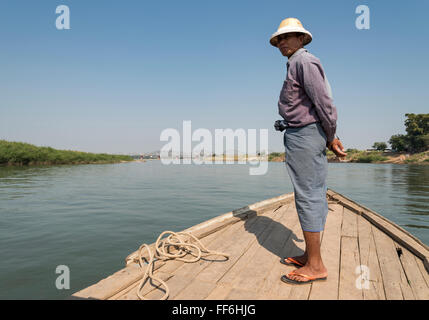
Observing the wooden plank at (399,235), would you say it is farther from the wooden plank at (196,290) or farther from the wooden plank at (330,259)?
the wooden plank at (196,290)

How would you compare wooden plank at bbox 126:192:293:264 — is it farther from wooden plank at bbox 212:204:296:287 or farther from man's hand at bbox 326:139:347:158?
man's hand at bbox 326:139:347:158

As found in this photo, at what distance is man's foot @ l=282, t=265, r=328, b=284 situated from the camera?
1954 mm

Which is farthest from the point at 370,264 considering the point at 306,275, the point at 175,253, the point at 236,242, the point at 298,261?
the point at 175,253

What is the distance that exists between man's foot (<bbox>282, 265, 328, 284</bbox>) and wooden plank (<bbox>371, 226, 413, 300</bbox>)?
1.46 feet

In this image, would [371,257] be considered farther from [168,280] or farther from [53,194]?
[53,194]

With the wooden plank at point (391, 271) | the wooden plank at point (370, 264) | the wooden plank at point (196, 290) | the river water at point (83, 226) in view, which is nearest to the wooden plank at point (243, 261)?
the wooden plank at point (196, 290)

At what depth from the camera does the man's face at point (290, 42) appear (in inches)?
86.1

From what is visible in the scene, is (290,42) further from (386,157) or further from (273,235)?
(386,157)

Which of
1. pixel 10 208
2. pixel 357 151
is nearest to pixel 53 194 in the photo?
pixel 10 208

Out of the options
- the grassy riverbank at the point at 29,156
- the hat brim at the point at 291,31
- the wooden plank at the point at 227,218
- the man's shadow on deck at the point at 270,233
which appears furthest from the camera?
the grassy riverbank at the point at 29,156

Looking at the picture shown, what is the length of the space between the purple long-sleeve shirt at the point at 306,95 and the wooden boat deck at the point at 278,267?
4.03 feet

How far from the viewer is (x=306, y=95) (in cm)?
213

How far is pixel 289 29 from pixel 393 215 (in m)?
9.21

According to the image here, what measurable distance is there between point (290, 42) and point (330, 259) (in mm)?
2104
